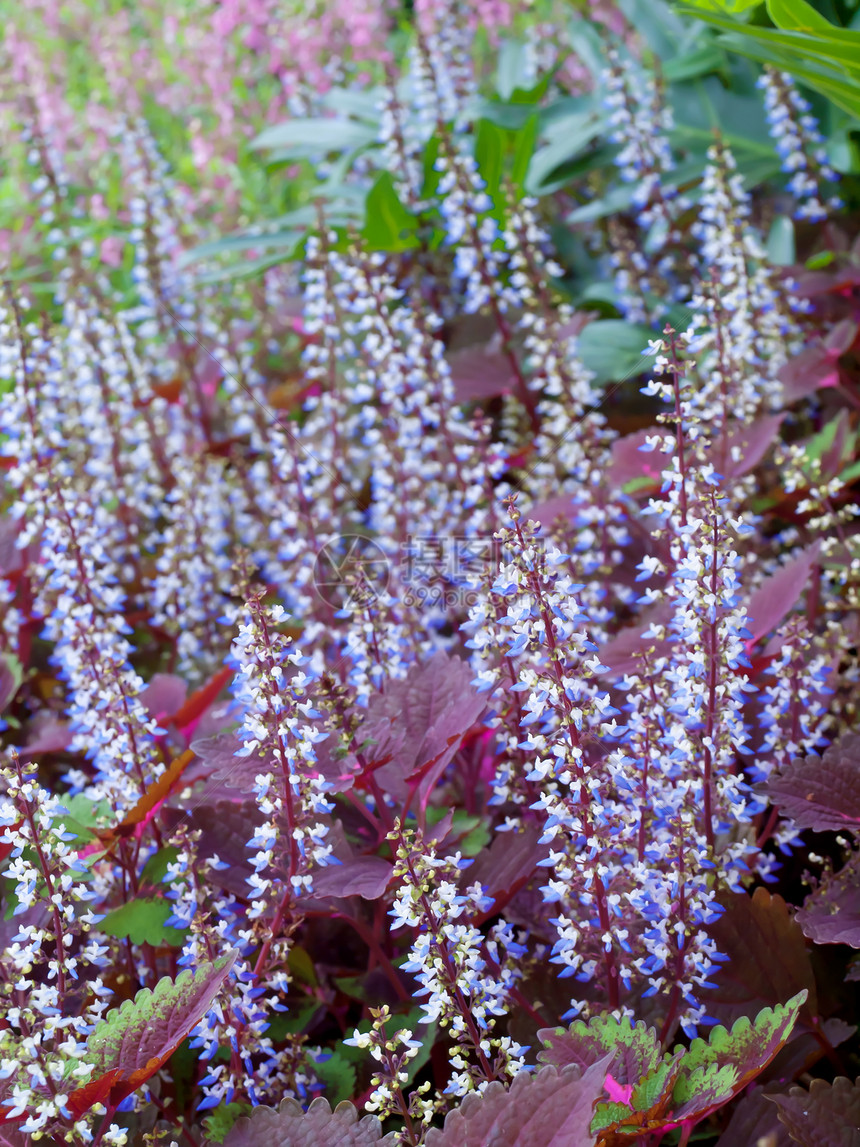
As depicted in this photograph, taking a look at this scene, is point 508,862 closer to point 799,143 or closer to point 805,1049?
point 805,1049

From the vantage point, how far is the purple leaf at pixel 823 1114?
4.04ft

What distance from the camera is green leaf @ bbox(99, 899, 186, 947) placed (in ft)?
5.03

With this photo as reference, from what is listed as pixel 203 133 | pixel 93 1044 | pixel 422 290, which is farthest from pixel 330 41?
pixel 93 1044

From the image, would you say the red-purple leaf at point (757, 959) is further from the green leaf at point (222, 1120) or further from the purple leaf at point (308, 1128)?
the green leaf at point (222, 1120)

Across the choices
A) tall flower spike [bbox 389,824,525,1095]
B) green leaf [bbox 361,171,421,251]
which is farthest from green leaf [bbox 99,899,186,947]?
green leaf [bbox 361,171,421,251]

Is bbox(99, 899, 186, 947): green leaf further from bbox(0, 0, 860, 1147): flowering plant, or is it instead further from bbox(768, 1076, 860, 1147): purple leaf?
bbox(768, 1076, 860, 1147): purple leaf

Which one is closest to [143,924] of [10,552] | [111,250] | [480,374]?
[10,552]

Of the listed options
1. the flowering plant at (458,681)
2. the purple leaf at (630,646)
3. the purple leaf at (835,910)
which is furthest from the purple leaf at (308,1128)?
the purple leaf at (630,646)

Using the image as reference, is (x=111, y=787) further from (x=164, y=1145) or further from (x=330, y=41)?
(x=330, y=41)

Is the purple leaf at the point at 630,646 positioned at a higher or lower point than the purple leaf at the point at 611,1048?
higher

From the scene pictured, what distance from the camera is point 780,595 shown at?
1782 millimetres

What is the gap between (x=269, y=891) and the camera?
1.57 metres

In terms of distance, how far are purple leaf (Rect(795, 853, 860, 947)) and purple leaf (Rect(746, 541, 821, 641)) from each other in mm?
402

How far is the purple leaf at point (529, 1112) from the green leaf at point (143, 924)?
559mm
